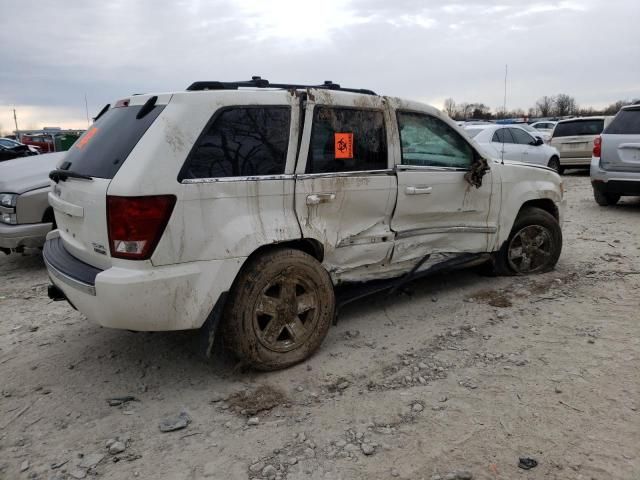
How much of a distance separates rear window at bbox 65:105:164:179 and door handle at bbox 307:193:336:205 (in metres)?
1.08

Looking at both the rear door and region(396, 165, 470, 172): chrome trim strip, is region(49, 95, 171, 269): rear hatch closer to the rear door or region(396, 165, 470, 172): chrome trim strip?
the rear door

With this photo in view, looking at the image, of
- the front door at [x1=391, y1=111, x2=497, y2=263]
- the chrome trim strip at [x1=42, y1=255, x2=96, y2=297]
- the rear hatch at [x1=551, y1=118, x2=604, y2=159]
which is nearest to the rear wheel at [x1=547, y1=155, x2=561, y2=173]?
the rear hatch at [x1=551, y1=118, x2=604, y2=159]

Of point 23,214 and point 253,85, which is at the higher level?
point 253,85

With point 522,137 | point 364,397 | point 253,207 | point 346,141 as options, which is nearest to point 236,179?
point 253,207

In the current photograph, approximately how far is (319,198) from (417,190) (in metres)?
0.95

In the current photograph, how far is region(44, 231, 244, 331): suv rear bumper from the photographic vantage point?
288 centimetres

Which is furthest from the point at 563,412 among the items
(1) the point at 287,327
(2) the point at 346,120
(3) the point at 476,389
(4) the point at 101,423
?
(4) the point at 101,423

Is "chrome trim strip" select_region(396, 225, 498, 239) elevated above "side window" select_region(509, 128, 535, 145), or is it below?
below

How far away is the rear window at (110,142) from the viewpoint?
306cm

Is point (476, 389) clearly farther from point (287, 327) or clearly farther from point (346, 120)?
point (346, 120)

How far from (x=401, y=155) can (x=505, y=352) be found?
1.62 meters

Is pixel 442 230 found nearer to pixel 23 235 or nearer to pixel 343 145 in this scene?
pixel 343 145

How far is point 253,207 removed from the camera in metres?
3.24

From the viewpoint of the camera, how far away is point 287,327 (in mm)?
3451
